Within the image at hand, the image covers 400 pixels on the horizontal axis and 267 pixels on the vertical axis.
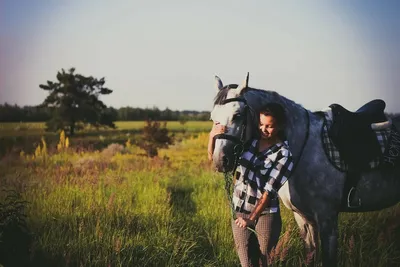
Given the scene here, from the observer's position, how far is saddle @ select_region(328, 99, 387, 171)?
2.73 m

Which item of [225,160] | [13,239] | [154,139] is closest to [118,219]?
[13,239]

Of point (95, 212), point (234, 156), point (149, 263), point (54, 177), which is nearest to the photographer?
point (234, 156)

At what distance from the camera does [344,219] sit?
3.91 meters

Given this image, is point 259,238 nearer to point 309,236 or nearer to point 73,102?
point 309,236

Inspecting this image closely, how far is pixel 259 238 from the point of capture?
224 cm

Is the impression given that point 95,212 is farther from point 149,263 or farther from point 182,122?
point 182,122

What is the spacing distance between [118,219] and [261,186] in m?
1.87

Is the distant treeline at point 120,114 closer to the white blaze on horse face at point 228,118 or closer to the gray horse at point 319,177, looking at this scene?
the gray horse at point 319,177

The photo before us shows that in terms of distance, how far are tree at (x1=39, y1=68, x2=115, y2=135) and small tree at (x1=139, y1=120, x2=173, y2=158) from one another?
44.6 inches

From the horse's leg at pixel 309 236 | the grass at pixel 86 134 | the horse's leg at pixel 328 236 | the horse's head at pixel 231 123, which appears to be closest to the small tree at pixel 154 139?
the grass at pixel 86 134

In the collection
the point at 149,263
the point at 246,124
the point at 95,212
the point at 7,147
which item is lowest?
the point at 149,263

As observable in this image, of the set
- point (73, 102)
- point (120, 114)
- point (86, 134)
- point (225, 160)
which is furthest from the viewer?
point (120, 114)

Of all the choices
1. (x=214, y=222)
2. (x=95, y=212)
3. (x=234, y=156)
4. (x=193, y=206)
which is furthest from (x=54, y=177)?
(x=234, y=156)

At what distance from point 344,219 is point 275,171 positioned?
86.7 inches
